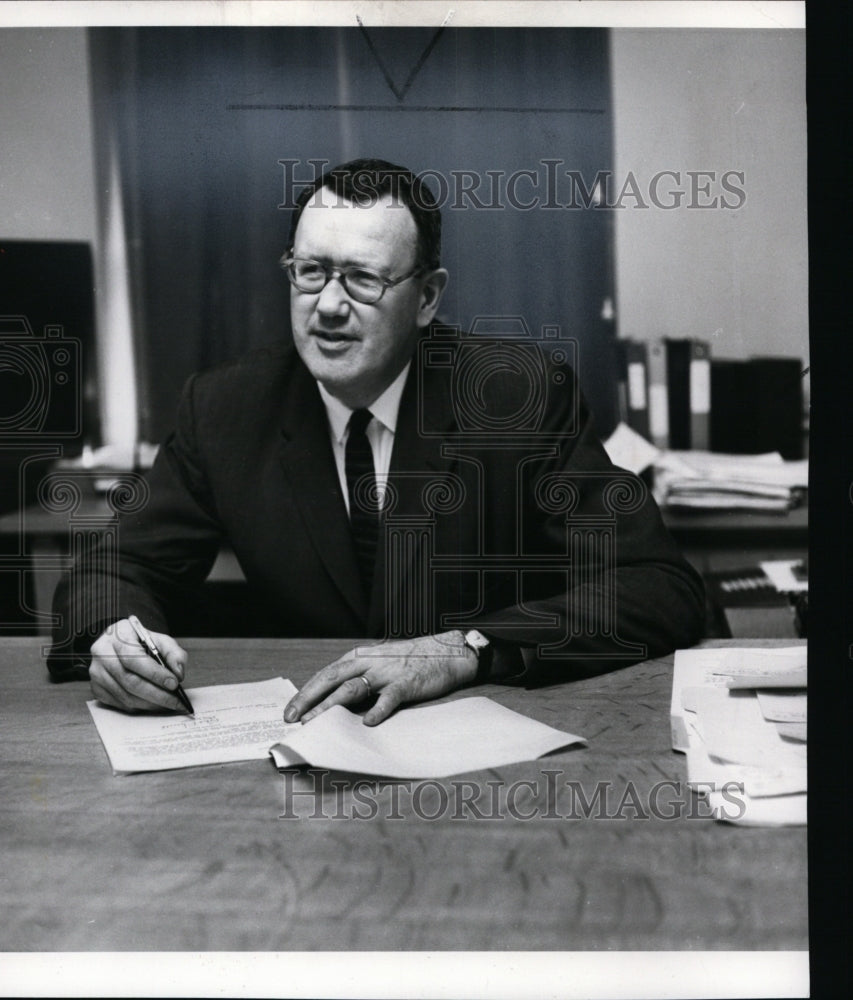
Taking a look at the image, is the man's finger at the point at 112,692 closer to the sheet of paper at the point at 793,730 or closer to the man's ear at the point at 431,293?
the man's ear at the point at 431,293

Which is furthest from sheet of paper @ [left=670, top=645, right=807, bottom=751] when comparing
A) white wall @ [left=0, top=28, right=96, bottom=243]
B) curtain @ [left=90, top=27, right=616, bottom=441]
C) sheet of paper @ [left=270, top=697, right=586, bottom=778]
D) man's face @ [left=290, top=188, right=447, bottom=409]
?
white wall @ [left=0, top=28, right=96, bottom=243]

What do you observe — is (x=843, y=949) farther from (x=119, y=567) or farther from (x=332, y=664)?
(x=119, y=567)

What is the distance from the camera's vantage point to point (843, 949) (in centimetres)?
149

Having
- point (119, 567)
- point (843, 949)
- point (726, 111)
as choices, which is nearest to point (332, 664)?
point (119, 567)

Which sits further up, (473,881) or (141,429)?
(141,429)

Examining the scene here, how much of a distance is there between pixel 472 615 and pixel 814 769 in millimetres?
522

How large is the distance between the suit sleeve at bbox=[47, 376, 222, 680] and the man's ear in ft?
1.17

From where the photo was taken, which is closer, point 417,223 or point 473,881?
point 473,881

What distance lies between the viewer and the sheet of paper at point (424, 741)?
1.34 m

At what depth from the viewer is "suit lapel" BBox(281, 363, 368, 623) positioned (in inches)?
63.3

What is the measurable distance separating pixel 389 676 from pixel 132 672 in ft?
1.21

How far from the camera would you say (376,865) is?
1.25m

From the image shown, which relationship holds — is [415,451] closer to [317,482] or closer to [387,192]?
[317,482]

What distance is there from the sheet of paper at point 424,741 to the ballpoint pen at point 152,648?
0.62ft
